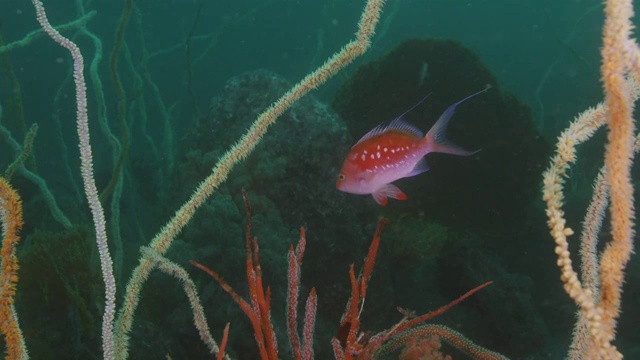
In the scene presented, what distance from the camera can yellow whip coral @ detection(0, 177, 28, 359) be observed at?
1668mm

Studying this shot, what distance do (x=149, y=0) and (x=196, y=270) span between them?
42314 millimetres

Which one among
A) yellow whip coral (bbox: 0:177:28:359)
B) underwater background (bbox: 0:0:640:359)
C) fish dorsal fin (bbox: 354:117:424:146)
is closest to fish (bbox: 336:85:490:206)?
fish dorsal fin (bbox: 354:117:424:146)

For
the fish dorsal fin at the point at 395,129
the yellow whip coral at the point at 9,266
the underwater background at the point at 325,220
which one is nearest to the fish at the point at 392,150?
the fish dorsal fin at the point at 395,129

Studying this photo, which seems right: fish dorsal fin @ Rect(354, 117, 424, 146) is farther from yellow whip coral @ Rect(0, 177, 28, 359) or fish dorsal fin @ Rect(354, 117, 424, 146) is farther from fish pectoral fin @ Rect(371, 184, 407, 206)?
yellow whip coral @ Rect(0, 177, 28, 359)

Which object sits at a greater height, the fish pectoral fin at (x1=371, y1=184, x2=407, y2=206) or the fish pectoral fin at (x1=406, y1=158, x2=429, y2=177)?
the fish pectoral fin at (x1=406, y1=158, x2=429, y2=177)

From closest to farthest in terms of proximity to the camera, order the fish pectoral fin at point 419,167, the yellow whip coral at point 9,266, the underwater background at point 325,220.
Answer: the yellow whip coral at point 9,266
the fish pectoral fin at point 419,167
the underwater background at point 325,220

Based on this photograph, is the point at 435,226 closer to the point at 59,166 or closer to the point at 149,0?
the point at 59,166

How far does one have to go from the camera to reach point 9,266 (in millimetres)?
1686

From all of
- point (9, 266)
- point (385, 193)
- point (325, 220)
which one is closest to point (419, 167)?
point (385, 193)

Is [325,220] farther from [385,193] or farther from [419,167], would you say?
[419,167]

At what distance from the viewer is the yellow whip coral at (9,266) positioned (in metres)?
1.67

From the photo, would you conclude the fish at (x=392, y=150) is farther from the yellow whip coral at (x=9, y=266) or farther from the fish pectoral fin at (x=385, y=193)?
the yellow whip coral at (x=9, y=266)

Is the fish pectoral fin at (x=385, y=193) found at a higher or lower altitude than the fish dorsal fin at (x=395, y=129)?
lower

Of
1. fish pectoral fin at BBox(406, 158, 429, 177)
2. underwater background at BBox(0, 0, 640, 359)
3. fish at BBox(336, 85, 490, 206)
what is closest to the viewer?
fish at BBox(336, 85, 490, 206)
